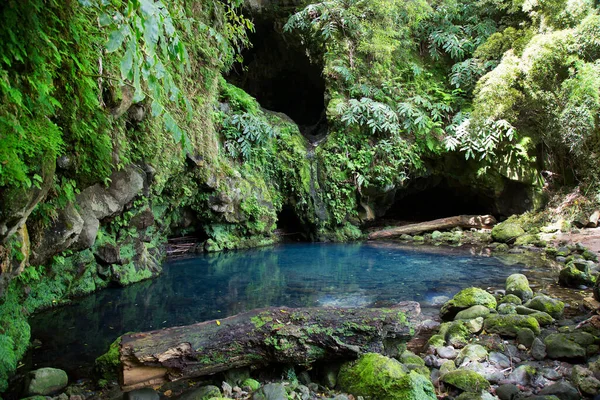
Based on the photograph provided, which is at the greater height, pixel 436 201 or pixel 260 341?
pixel 260 341

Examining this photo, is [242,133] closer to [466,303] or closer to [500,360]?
[466,303]

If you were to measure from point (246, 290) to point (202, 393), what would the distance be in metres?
3.94

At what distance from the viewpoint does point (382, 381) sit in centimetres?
299

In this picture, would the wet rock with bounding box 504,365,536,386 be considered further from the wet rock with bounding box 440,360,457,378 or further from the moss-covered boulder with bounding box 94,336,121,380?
the moss-covered boulder with bounding box 94,336,121,380

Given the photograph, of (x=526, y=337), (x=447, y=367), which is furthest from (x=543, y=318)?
(x=447, y=367)

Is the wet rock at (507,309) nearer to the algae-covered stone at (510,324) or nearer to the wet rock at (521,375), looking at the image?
the algae-covered stone at (510,324)

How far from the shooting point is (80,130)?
11.4 feet

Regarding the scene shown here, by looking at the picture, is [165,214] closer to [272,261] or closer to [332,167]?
[272,261]

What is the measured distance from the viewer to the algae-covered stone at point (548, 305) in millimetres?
4840

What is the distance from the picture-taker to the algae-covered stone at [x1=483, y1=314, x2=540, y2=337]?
4309mm

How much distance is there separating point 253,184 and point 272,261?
11.5ft

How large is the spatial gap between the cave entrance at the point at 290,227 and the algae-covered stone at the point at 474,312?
946 cm

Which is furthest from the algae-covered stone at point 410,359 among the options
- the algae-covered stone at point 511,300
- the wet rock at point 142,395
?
the algae-covered stone at point 511,300

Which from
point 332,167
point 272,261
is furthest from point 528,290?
point 332,167
